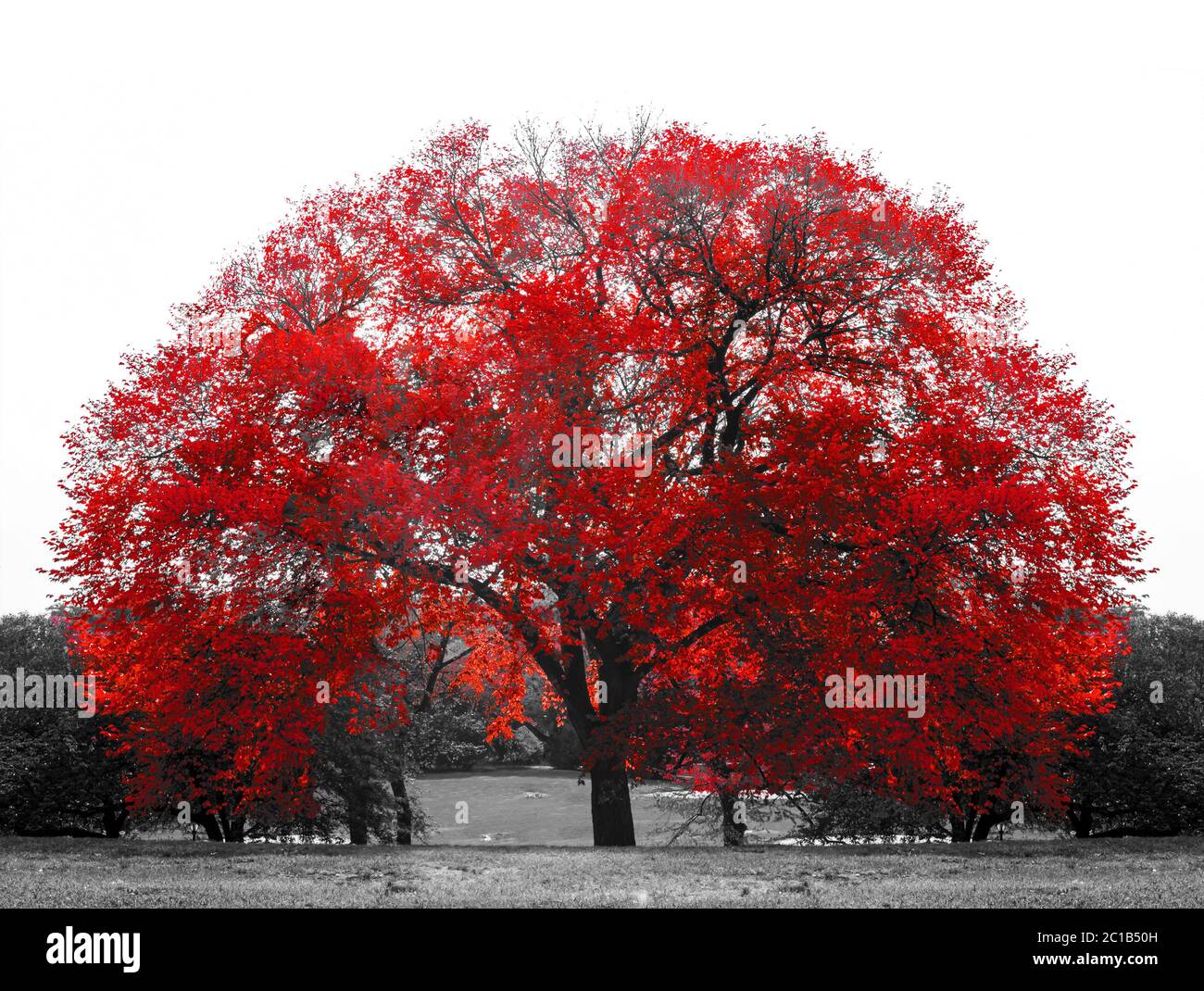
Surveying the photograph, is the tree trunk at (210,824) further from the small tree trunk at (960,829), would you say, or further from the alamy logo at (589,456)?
the small tree trunk at (960,829)

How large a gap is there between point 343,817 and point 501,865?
16153mm

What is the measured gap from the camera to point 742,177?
20406mm

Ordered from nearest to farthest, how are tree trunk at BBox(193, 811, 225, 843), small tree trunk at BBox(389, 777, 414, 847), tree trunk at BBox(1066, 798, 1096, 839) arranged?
small tree trunk at BBox(389, 777, 414, 847)
tree trunk at BBox(1066, 798, 1096, 839)
tree trunk at BBox(193, 811, 225, 843)

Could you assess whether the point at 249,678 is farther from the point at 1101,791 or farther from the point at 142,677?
the point at 1101,791

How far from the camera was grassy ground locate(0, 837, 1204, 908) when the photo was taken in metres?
11.5

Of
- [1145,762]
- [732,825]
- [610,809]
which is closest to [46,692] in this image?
[610,809]

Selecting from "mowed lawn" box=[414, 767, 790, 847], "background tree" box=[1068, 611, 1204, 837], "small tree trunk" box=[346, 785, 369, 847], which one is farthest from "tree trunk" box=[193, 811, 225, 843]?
"background tree" box=[1068, 611, 1204, 837]

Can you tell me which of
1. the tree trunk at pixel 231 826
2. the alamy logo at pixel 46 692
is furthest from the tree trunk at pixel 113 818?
the alamy logo at pixel 46 692

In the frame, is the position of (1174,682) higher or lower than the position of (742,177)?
lower

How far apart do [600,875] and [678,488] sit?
26.2 feet

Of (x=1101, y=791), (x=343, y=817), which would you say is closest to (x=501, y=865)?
(x=343, y=817)

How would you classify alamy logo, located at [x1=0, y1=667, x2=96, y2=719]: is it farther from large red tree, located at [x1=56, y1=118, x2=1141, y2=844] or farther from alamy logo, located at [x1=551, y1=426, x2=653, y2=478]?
alamy logo, located at [x1=551, y1=426, x2=653, y2=478]
